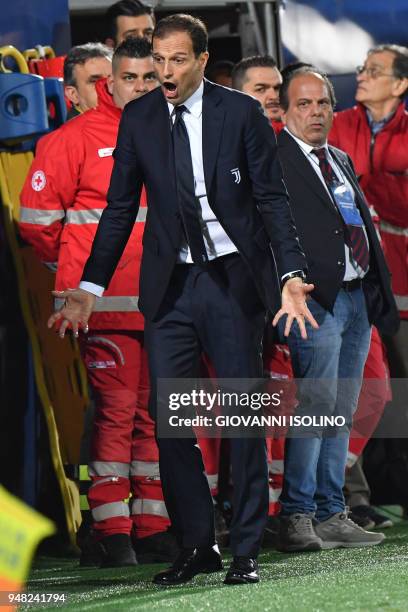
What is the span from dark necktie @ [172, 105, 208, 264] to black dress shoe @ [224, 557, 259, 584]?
3.05ft

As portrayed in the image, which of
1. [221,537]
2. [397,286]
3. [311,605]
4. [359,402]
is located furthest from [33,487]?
[311,605]

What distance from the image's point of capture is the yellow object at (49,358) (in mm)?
6598

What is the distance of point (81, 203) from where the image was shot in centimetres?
611

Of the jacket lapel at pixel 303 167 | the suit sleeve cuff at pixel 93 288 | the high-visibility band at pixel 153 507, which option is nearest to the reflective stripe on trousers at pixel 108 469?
the high-visibility band at pixel 153 507

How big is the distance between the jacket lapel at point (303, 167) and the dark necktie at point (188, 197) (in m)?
1.28

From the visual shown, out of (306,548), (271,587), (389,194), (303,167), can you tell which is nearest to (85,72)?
(303,167)

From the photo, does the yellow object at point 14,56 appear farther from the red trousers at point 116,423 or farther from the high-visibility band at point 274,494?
the high-visibility band at point 274,494

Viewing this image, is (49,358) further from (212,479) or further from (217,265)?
(217,265)

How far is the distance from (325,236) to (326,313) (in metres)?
0.30

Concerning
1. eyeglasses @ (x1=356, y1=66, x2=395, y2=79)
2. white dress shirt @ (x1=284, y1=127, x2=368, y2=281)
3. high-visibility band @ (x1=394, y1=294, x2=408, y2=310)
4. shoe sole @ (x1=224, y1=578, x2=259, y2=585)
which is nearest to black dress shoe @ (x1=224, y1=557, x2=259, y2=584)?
shoe sole @ (x1=224, y1=578, x2=259, y2=585)

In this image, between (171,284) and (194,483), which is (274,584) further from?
(171,284)

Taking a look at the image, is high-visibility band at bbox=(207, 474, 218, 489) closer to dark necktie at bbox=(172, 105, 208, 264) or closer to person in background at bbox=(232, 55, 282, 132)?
person in background at bbox=(232, 55, 282, 132)

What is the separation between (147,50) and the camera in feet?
A: 19.9

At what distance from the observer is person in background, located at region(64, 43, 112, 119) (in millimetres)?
6762
